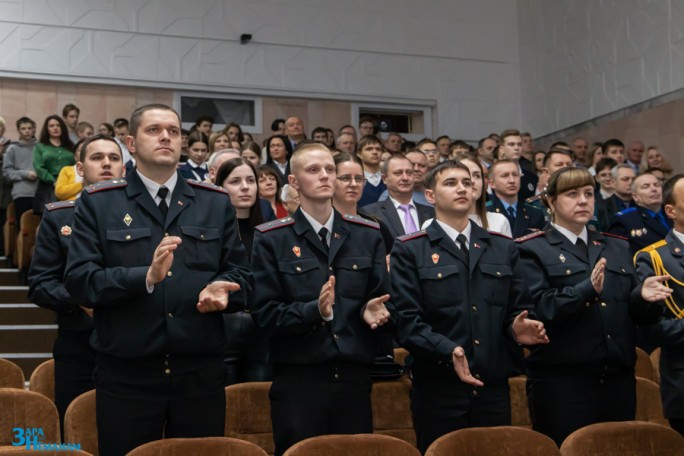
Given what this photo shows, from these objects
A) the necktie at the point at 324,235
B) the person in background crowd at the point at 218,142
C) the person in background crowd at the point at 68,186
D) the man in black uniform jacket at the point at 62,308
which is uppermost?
the person in background crowd at the point at 218,142

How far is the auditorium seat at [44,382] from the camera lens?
11.8 feet

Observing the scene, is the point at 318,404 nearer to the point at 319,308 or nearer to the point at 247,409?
the point at 319,308

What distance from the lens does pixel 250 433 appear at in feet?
10.9

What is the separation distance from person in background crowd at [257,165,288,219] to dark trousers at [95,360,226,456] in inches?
95.6

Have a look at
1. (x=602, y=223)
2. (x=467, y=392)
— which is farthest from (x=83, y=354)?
(x=602, y=223)

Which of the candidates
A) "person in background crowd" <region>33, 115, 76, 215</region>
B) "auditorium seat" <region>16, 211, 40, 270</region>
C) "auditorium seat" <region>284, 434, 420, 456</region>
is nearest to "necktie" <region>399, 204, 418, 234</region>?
"auditorium seat" <region>284, 434, 420, 456</region>

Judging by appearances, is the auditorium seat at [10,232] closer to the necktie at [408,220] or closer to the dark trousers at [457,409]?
the necktie at [408,220]

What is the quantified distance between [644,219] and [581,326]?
8.62 feet

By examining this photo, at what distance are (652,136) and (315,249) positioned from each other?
22.7ft

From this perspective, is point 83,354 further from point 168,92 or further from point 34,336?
point 168,92

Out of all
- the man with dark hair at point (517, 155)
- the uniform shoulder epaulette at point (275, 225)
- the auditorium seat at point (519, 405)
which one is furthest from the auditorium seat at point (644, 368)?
the man with dark hair at point (517, 155)

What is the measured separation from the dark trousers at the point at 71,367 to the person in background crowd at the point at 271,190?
1.77 metres

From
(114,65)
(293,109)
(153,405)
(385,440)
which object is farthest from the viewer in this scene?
(293,109)

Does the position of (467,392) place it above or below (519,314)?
below
